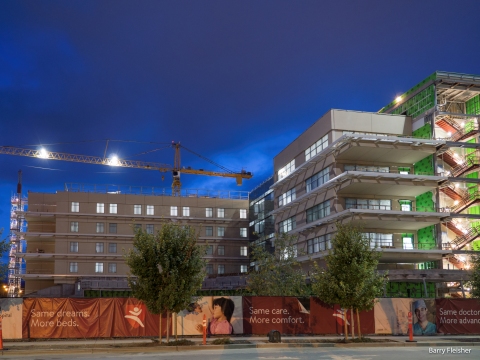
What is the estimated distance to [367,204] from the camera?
6009cm

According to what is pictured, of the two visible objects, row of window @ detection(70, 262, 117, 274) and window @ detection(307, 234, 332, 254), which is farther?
row of window @ detection(70, 262, 117, 274)

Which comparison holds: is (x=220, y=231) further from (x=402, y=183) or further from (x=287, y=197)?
(x=402, y=183)

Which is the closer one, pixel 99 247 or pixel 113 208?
pixel 99 247

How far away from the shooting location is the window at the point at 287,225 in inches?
2758

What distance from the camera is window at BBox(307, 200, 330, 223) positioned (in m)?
61.0

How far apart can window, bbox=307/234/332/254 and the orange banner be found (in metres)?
34.1

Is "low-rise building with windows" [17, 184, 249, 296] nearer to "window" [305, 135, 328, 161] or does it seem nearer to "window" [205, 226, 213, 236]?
"window" [205, 226, 213, 236]

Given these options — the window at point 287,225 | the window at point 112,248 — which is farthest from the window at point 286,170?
the window at point 112,248

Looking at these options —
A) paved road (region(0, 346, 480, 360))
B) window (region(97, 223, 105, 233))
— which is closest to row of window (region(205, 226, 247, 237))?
window (region(97, 223, 105, 233))

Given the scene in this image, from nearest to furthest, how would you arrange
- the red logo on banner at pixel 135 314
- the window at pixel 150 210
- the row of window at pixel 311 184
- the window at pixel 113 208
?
A: 1. the red logo on banner at pixel 135 314
2. the row of window at pixel 311 184
3. the window at pixel 113 208
4. the window at pixel 150 210

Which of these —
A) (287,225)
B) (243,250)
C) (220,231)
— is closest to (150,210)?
(220,231)

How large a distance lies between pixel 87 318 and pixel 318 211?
3873cm

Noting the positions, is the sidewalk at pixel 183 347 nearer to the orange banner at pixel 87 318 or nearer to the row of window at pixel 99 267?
the orange banner at pixel 87 318

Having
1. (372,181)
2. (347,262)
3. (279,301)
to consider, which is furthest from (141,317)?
(372,181)
